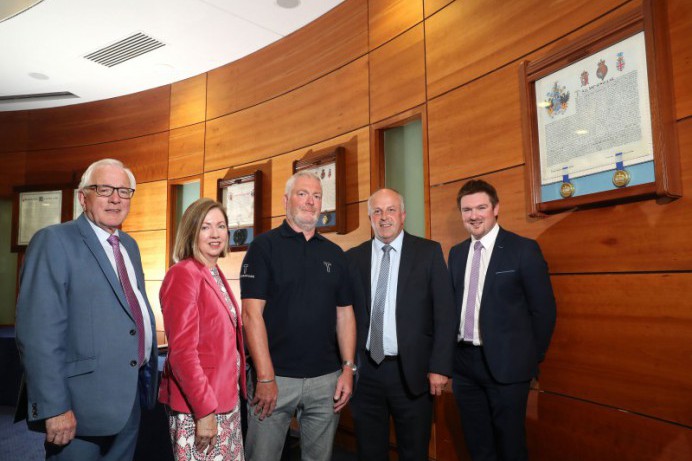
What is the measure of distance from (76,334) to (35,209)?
5433 mm

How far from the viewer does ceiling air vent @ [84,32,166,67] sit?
14.9 feet

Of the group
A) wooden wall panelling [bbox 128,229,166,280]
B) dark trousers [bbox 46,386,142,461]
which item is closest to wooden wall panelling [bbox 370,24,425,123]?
dark trousers [bbox 46,386,142,461]

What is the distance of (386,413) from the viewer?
2229 mm

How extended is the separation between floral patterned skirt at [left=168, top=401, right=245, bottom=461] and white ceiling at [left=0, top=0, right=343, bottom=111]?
10.9 feet

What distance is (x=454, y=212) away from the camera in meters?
2.95

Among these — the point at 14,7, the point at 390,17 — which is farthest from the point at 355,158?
the point at 14,7

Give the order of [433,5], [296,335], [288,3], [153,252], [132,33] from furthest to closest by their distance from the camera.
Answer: [153,252] < [132,33] < [288,3] < [433,5] < [296,335]

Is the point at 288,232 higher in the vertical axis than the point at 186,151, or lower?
lower

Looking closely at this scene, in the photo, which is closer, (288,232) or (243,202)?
(288,232)

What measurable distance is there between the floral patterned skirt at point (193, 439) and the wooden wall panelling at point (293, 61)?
2.94m

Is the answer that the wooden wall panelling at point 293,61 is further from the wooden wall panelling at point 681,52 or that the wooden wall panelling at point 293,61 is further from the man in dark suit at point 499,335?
the wooden wall panelling at point 681,52

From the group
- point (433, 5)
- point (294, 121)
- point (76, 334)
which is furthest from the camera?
point (294, 121)

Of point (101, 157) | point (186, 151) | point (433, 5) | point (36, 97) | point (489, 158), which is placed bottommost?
point (489, 158)

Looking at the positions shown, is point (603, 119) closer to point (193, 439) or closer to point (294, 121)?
point (193, 439)
